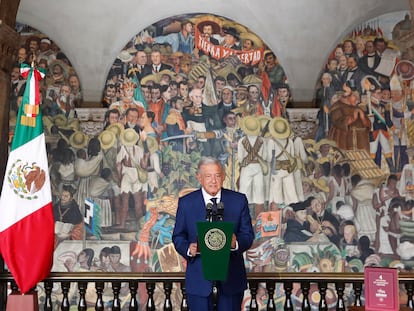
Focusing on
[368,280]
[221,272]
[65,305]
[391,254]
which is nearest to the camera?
[221,272]

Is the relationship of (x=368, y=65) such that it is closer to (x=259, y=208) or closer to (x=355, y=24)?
(x=355, y=24)

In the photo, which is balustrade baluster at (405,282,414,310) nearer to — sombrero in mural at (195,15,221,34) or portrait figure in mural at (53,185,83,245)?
portrait figure in mural at (53,185,83,245)

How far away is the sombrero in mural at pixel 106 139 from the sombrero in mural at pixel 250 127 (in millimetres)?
2296

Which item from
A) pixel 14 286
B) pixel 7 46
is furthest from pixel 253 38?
pixel 14 286

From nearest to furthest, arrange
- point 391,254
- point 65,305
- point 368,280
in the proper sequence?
point 368,280 → point 65,305 → point 391,254

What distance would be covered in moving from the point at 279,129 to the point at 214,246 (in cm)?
716

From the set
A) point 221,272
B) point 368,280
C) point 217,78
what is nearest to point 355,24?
point 217,78

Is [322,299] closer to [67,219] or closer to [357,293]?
[357,293]

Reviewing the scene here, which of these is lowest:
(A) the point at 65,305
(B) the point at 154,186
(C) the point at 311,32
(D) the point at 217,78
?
(A) the point at 65,305

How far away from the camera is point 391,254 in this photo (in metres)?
10.7

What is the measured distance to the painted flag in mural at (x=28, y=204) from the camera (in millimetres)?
5426

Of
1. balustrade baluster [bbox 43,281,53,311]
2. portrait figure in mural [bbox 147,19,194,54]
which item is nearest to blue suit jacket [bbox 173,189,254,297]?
balustrade baluster [bbox 43,281,53,311]

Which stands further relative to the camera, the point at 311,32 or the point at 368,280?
the point at 311,32

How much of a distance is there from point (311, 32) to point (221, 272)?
7.74 metres
